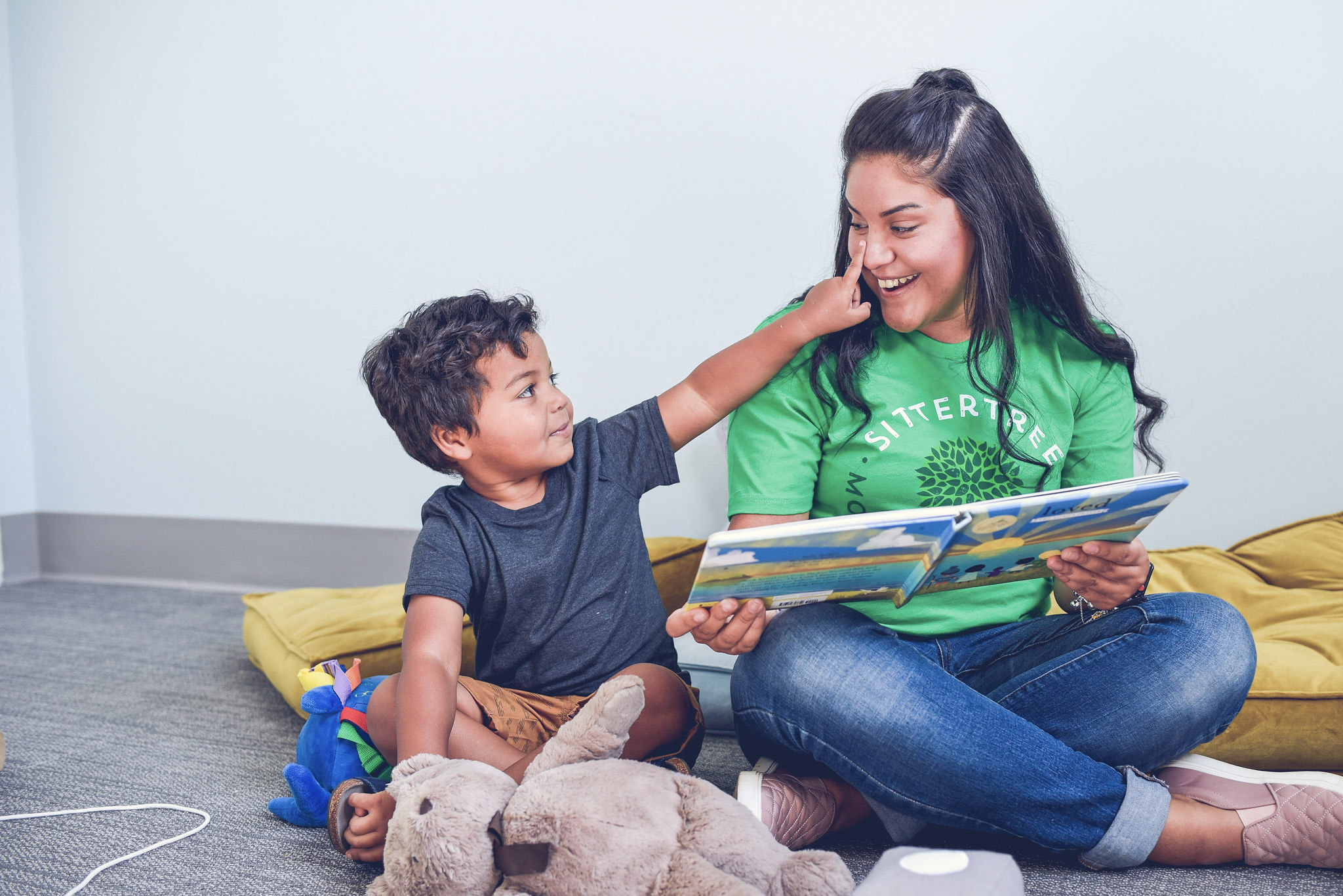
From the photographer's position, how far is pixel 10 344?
264 centimetres

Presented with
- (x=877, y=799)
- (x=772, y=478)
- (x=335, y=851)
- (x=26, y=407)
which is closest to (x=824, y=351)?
(x=772, y=478)

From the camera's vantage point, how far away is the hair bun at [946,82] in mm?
Result: 1068

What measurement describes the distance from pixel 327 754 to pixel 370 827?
0.26 meters

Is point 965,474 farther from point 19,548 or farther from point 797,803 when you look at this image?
point 19,548

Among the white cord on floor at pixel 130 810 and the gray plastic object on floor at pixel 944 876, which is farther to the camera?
the white cord on floor at pixel 130 810

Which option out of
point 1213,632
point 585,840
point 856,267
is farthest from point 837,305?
point 585,840

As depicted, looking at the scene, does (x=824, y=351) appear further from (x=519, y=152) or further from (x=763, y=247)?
(x=519, y=152)

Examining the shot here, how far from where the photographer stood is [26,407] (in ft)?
8.80

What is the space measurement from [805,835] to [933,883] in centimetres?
28

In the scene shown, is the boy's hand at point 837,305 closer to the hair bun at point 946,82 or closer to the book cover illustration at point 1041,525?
the hair bun at point 946,82

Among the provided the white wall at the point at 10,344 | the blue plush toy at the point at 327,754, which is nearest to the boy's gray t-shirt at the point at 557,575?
the blue plush toy at the point at 327,754

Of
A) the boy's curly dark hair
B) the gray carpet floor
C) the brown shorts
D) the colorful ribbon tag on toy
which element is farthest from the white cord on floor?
the boy's curly dark hair

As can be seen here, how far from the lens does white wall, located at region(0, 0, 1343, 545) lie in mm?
1662

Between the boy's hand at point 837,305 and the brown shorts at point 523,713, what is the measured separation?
1.64ft
